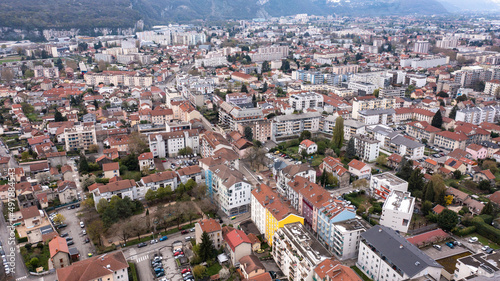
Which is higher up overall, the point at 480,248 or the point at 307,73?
the point at 307,73

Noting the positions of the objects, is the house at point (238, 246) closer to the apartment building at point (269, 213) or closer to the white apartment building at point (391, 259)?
the apartment building at point (269, 213)

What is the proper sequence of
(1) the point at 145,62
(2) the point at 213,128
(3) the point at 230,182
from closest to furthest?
(3) the point at 230,182, (2) the point at 213,128, (1) the point at 145,62

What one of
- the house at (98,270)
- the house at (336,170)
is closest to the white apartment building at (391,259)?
the house at (336,170)

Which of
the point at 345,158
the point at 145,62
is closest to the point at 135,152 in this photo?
the point at 345,158

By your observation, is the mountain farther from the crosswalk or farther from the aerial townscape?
the crosswalk

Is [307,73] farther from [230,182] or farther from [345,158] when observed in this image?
[230,182]

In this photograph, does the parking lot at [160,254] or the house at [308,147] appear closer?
the parking lot at [160,254]
